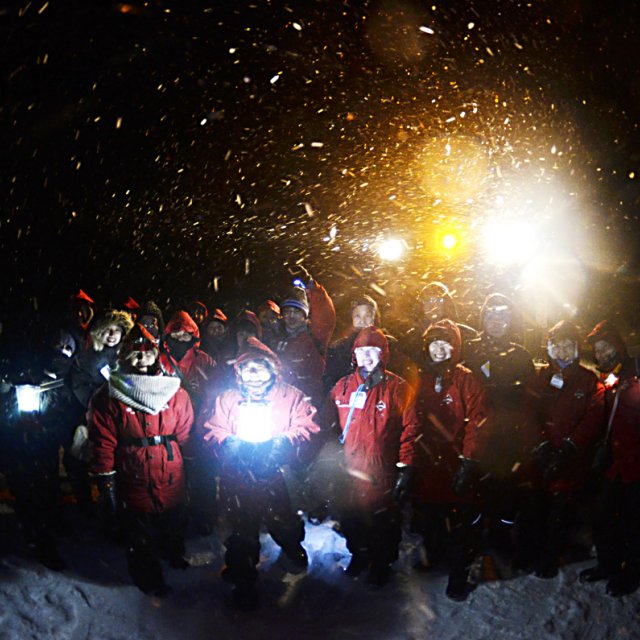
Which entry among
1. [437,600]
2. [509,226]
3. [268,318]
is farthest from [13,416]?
[509,226]

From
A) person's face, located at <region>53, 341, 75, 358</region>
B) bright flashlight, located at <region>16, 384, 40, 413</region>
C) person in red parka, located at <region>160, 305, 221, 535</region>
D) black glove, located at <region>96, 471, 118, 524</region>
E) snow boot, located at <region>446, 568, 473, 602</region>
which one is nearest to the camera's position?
black glove, located at <region>96, 471, 118, 524</region>

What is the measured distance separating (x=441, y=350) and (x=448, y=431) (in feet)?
2.11

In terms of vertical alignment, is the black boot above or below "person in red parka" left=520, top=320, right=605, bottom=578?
below

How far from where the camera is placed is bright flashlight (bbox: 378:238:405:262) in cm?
1243

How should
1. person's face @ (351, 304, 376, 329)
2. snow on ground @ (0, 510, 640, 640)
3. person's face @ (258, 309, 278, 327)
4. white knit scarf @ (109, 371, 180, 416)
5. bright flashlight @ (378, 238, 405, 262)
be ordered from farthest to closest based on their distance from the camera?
bright flashlight @ (378, 238, 405, 262), person's face @ (258, 309, 278, 327), person's face @ (351, 304, 376, 329), white knit scarf @ (109, 371, 180, 416), snow on ground @ (0, 510, 640, 640)

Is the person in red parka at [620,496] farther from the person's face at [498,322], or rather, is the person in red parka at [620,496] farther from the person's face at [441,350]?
the person's face at [441,350]

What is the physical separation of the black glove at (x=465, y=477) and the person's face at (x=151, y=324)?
3595 mm

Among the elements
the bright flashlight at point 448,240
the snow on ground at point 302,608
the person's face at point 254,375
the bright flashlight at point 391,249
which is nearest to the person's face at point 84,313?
the snow on ground at point 302,608

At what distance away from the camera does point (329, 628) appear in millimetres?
3393

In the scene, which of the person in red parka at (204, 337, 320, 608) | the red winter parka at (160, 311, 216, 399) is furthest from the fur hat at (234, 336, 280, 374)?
the red winter parka at (160, 311, 216, 399)

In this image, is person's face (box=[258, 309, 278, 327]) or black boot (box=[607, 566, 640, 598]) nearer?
black boot (box=[607, 566, 640, 598])

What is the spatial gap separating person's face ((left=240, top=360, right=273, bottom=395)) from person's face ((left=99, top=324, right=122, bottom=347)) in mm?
1724

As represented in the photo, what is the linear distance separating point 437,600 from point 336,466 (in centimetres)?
122

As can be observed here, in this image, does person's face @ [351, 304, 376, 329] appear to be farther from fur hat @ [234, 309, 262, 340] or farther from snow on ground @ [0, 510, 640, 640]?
snow on ground @ [0, 510, 640, 640]
